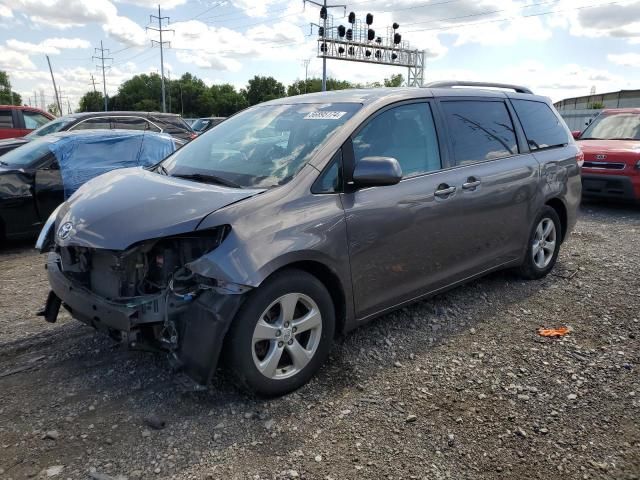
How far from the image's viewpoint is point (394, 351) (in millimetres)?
3725

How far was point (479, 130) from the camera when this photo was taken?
4406 millimetres

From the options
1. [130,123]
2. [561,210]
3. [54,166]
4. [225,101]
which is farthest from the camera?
[225,101]

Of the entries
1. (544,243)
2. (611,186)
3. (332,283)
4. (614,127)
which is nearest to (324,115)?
(332,283)

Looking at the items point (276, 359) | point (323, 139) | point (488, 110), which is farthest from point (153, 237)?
point (488, 110)

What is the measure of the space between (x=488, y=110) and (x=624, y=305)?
6.84 feet

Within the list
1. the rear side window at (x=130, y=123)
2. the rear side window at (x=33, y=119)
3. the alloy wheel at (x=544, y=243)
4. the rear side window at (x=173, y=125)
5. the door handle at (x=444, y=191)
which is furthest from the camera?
the rear side window at (x=33, y=119)

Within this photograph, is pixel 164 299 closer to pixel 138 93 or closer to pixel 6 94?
pixel 138 93

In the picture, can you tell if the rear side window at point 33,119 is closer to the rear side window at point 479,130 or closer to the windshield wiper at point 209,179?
the windshield wiper at point 209,179

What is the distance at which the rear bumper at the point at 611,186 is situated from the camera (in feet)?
29.2

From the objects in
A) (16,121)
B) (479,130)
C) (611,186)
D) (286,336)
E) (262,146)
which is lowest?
(286,336)

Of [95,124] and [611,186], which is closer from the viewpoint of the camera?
[611,186]

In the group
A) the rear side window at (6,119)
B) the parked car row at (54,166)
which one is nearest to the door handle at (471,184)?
the parked car row at (54,166)

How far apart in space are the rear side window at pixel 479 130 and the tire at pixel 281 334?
69.8 inches

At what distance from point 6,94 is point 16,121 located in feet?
362
